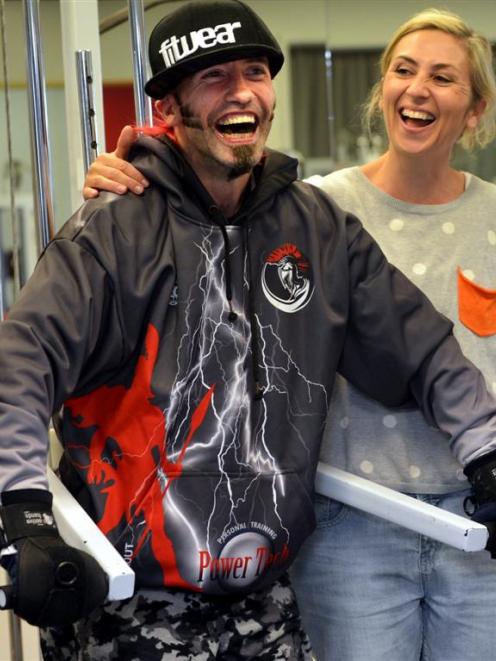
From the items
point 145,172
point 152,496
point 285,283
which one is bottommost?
point 152,496

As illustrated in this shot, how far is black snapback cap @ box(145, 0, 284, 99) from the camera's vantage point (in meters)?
1.79

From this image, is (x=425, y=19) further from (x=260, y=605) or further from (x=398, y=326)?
(x=260, y=605)

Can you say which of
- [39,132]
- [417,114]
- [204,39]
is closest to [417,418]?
[417,114]

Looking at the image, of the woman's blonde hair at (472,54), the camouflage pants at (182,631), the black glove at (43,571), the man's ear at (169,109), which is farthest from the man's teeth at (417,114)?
the black glove at (43,571)

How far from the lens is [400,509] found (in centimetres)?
185

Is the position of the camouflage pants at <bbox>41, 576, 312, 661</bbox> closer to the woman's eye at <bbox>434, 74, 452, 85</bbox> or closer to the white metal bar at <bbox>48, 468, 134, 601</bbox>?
the white metal bar at <bbox>48, 468, 134, 601</bbox>

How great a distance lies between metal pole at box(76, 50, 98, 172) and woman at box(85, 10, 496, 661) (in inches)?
17.6

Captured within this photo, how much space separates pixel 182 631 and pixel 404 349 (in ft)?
1.98

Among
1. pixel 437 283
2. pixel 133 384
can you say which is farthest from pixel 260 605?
pixel 437 283

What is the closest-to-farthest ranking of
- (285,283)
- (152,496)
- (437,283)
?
(152,496), (285,283), (437,283)

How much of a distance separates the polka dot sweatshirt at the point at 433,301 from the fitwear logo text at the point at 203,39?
432 mm

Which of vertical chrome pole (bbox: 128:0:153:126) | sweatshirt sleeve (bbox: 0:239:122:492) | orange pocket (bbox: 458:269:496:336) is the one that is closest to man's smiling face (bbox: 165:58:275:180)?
sweatshirt sleeve (bbox: 0:239:122:492)

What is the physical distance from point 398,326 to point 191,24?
0.61 m

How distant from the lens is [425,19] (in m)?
2.11
